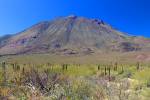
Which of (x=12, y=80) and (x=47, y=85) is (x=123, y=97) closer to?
(x=47, y=85)

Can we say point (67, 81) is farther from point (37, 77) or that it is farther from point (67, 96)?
point (67, 96)

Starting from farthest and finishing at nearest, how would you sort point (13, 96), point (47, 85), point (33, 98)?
point (47, 85) < point (13, 96) < point (33, 98)

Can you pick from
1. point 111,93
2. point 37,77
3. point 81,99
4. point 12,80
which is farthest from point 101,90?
point 12,80

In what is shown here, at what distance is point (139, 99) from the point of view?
14992 millimetres

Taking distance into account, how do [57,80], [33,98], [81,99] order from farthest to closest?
1. [57,80]
2. [81,99]
3. [33,98]

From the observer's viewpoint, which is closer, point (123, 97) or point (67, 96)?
point (67, 96)

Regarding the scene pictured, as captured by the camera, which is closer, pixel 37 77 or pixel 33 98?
pixel 33 98

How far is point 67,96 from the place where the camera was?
40.3 feet

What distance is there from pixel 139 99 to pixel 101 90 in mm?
1959

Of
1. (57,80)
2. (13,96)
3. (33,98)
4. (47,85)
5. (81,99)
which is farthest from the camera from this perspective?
(57,80)

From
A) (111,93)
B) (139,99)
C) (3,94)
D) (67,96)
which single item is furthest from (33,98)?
(139,99)

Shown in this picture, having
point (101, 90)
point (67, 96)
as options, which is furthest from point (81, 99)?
point (101, 90)

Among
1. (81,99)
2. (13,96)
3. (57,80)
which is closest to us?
(13,96)

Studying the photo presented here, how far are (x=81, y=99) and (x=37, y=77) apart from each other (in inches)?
83.7
